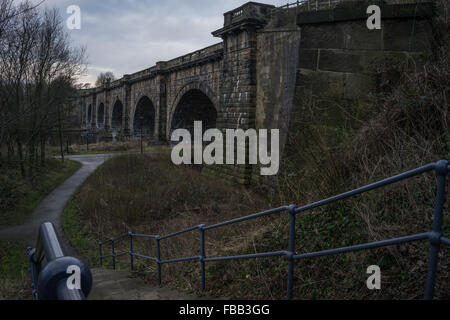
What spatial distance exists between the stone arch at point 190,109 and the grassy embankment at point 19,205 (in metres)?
8.00

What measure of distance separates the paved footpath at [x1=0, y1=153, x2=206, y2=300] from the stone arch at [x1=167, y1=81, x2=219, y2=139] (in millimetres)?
7046

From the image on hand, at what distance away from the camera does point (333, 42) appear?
287 inches

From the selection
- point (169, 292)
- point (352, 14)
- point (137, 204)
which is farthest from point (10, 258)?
point (352, 14)

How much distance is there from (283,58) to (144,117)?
27.5m

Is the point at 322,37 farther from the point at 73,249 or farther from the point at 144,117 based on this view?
the point at 144,117

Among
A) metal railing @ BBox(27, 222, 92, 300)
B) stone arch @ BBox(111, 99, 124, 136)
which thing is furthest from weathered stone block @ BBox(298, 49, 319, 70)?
stone arch @ BBox(111, 99, 124, 136)

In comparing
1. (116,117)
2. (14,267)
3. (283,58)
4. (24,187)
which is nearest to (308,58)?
(283,58)

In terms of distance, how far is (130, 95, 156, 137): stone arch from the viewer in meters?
33.3

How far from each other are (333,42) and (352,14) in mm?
668

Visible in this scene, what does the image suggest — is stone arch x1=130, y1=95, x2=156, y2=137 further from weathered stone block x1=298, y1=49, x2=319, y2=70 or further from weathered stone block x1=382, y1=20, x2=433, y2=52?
weathered stone block x1=382, y1=20, x2=433, y2=52

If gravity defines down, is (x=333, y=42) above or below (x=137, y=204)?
above

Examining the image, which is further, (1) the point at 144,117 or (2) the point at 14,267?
(1) the point at 144,117

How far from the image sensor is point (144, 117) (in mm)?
35562
